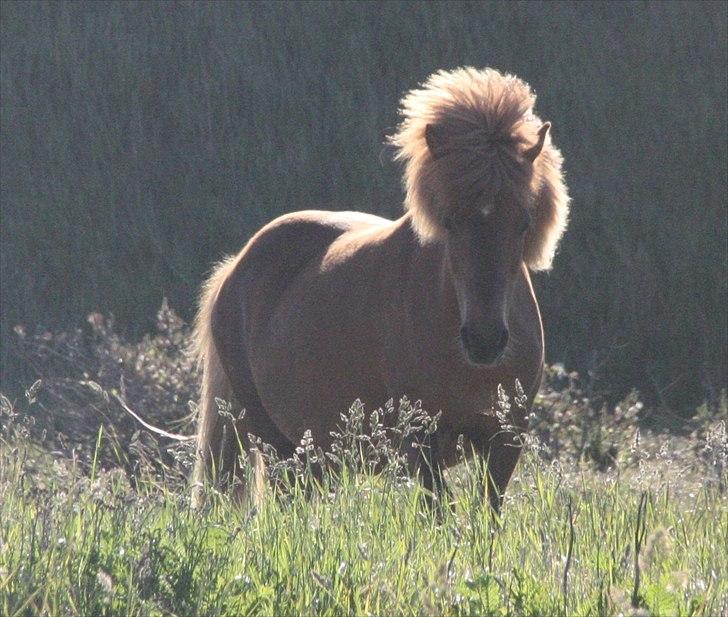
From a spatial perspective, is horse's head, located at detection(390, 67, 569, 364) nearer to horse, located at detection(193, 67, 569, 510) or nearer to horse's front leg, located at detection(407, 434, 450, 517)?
horse, located at detection(193, 67, 569, 510)

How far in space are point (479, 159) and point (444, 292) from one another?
55cm

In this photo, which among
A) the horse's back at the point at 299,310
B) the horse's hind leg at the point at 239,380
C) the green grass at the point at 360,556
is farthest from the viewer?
the horse's hind leg at the point at 239,380

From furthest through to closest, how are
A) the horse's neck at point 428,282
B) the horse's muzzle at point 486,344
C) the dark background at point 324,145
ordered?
the dark background at point 324,145 → the horse's neck at point 428,282 → the horse's muzzle at point 486,344

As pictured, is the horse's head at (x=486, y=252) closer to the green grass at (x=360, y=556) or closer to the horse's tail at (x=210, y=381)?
the green grass at (x=360, y=556)

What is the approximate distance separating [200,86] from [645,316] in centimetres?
518

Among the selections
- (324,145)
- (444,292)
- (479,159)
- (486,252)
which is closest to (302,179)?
(324,145)

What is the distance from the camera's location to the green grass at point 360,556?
3.15 m

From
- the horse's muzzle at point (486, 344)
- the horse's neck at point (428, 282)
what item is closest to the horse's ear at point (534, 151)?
the horse's neck at point (428, 282)

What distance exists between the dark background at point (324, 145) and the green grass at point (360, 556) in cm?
639

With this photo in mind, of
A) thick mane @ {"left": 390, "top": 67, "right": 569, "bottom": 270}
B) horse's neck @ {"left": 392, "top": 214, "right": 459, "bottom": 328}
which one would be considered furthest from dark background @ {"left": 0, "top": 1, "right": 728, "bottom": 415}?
thick mane @ {"left": 390, "top": 67, "right": 569, "bottom": 270}

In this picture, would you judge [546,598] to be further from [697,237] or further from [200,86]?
[200,86]

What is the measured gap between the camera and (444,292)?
521 centimetres

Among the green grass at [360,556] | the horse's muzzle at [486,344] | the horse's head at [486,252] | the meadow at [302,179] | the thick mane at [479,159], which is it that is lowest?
the meadow at [302,179]

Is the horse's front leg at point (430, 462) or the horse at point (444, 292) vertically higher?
the horse at point (444, 292)
